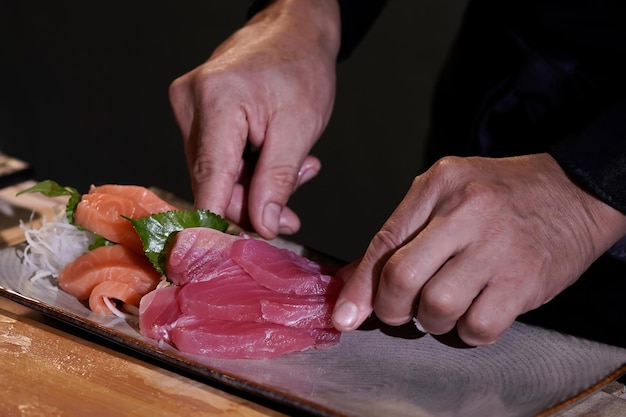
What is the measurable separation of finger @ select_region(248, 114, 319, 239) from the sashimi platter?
15 centimetres

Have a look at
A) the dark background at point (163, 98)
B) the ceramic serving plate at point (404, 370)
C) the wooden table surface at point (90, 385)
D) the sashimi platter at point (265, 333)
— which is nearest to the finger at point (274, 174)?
the sashimi platter at point (265, 333)

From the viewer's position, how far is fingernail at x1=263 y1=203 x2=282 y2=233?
1.87m

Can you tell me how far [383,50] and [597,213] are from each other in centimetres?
248

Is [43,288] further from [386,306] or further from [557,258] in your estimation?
[557,258]

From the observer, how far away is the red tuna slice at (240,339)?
4.91 feet

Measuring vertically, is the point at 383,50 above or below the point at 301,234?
above

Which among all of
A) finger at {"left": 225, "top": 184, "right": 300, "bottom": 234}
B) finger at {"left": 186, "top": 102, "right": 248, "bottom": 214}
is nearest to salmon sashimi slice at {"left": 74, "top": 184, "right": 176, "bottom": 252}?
finger at {"left": 186, "top": 102, "right": 248, "bottom": 214}

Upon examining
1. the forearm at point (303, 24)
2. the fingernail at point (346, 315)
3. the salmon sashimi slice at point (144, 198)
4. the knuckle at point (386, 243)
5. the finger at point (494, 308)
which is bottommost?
the fingernail at point (346, 315)

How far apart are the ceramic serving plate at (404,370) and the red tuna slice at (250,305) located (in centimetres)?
7

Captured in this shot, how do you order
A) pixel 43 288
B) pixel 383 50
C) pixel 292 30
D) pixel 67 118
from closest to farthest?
pixel 43 288 < pixel 292 30 < pixel 383 50 < pixel 67 118

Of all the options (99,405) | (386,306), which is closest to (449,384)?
(386,306)

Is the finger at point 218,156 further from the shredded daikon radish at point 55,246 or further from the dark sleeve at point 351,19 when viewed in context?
the dark sleeve at point 351,19

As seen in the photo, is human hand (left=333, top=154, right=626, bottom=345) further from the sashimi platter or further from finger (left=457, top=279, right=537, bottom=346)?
the sashimi platter

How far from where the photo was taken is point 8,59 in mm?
5062
